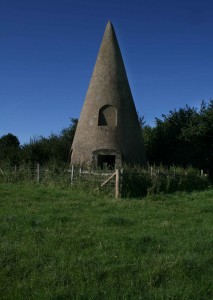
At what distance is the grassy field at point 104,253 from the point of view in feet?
15.1

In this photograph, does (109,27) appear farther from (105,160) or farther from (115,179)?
(115,179)

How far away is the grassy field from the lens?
15.1 ft

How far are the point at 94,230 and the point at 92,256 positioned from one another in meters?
1.82

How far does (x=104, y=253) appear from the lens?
600 centimetres

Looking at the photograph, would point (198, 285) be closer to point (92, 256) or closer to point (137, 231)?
point (92, 256)

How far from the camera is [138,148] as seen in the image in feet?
68.4

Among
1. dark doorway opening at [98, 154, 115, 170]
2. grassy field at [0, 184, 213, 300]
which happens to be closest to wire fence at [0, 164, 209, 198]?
dark doorway opening at [98, 154, 115, 170]

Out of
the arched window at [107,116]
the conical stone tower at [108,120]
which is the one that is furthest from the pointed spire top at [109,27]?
the arched window at [107,116]

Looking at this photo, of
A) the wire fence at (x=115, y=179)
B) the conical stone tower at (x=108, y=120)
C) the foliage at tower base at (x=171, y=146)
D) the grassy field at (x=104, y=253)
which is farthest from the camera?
the foliage at tower base at (x=171, y=146)

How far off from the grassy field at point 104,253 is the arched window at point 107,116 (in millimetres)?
10262

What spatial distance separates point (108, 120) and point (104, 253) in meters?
14.9

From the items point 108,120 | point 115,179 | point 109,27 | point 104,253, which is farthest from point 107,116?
point 104,253

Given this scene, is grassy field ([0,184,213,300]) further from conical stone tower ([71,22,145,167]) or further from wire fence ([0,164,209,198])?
conical stone tower ([71,22,145,167])

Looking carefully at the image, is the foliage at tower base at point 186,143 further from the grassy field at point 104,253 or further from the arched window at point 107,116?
the grassy field at point 104,253
